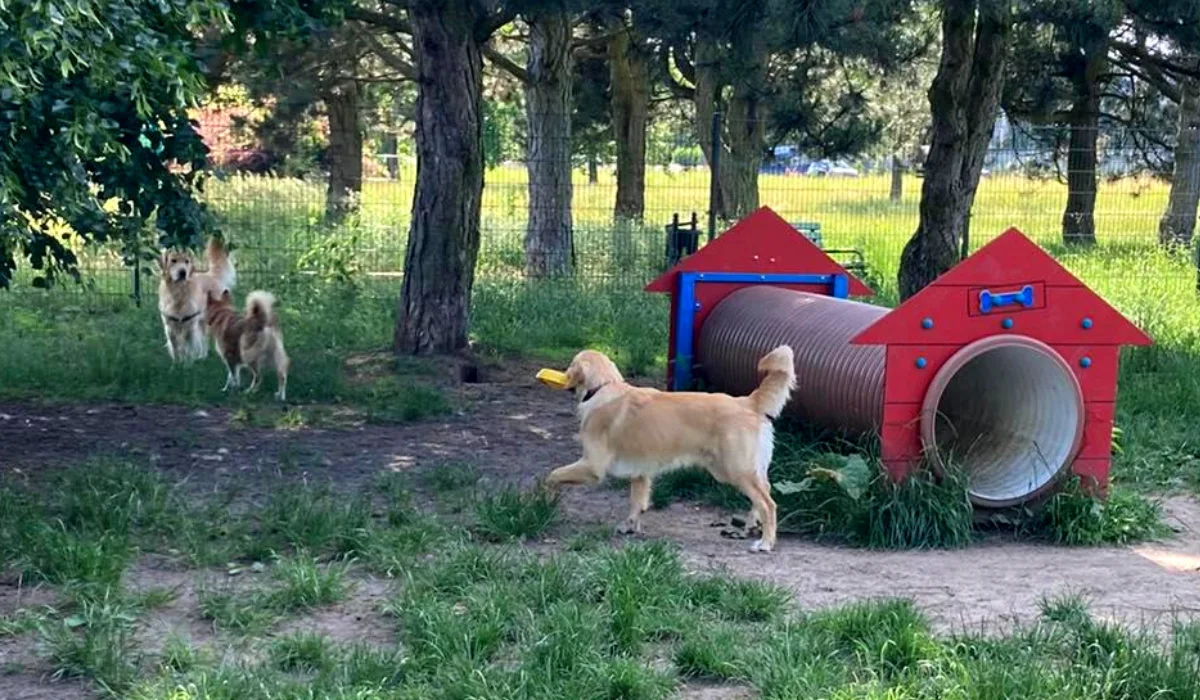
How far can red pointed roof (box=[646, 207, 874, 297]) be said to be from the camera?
30.2 feet

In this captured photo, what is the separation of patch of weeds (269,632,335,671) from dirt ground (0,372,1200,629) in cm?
187

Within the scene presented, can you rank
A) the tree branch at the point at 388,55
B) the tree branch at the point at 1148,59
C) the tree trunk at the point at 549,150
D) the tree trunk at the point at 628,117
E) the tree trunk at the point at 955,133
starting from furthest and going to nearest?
the tree trunk at the point at 628,117 → the tree branch at the point at 388,55 → the tree branch at the point at 1148,59 → the tree trunk at the point at 549,150 → the tree trunk at the point at 955,133

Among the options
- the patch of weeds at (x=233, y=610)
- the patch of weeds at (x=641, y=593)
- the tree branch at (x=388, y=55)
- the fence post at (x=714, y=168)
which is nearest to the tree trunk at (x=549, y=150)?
the fence post at (x=714, y=168)

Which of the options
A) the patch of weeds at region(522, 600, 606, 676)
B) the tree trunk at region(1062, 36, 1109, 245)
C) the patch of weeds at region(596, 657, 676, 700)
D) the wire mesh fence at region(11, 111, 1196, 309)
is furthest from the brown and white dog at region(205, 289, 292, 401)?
the tree trunk at region(1062, 36, 1109, 245)

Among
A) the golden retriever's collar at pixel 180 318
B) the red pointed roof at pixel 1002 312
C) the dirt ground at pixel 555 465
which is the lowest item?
the dirt ground at pixel 555 465

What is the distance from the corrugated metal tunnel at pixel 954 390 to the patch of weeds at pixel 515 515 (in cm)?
169

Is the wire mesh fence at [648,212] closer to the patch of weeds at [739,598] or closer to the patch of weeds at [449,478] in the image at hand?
the patch of weeds at [449,478]

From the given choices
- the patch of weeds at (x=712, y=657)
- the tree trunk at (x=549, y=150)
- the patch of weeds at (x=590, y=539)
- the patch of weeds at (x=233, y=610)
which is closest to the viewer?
the patch of weeds at (x=712, y=657)

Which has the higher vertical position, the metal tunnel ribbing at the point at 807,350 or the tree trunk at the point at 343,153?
the tree trunk at the point at 343,153

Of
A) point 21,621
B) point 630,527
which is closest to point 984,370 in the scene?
point 630,527

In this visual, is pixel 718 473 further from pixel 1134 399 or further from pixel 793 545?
pixel 1134 399

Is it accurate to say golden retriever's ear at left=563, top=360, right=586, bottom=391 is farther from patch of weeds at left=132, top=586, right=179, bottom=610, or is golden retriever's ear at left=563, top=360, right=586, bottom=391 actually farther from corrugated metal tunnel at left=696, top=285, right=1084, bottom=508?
patch of weeds at left=132, top=586, right=179, bottom=610

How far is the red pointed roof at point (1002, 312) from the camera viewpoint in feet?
21.5

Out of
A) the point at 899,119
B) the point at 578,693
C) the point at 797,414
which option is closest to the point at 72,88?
the point at 578,693
